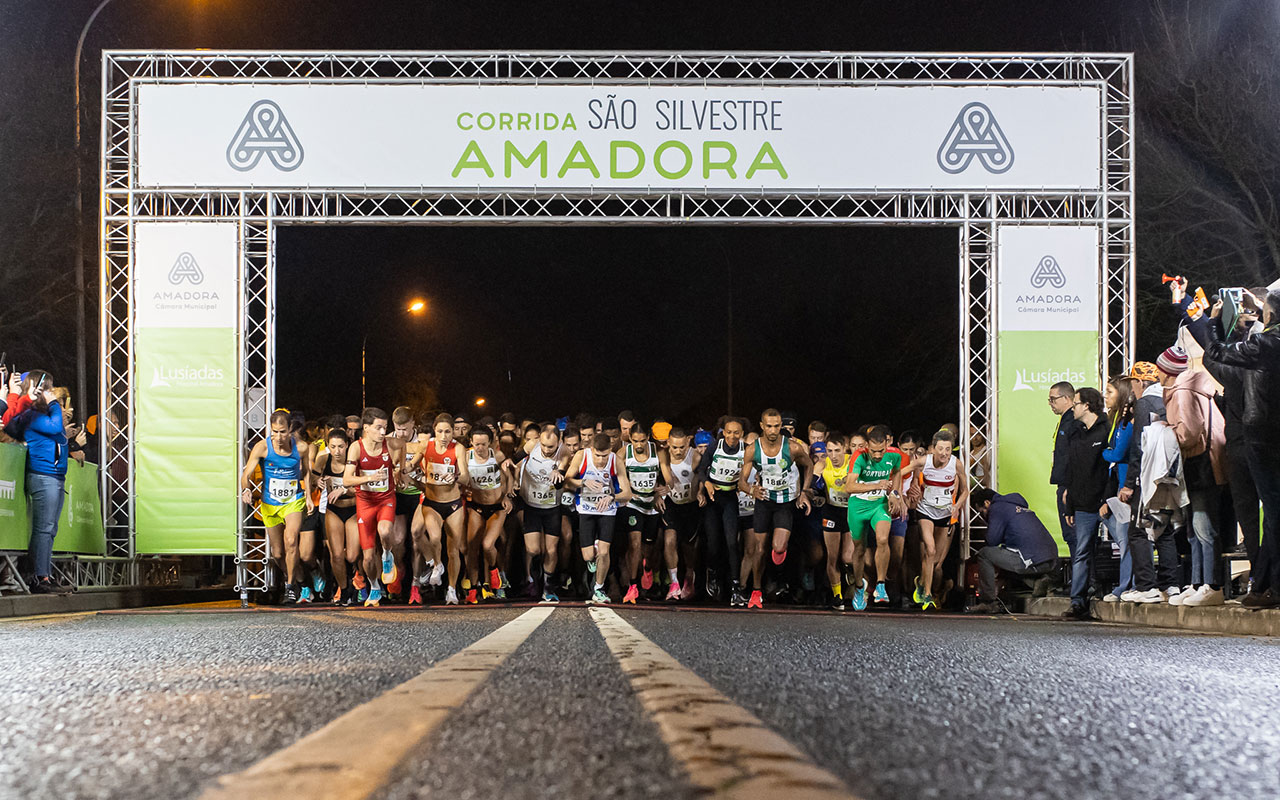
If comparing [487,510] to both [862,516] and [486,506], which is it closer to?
[486,506]

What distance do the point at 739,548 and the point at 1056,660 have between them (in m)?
8.92

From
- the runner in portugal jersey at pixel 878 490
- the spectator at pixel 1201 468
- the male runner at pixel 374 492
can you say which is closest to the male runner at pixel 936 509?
the runner in portugal jersey at pixel 878 490

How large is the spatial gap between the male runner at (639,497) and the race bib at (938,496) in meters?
2.75

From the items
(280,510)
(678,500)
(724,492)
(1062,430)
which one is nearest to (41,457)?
(280,510)

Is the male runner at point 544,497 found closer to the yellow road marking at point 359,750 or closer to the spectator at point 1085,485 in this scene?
the spectator at point 1085,485

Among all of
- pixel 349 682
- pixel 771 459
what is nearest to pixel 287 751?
pixel 349 682

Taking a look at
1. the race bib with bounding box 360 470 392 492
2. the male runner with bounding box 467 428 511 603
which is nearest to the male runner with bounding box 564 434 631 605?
the male runner with bounding box 467 428 511 603

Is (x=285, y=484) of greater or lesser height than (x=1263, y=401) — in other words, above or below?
below

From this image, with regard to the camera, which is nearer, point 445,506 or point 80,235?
point 445,506

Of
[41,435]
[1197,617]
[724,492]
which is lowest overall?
[1197,617]

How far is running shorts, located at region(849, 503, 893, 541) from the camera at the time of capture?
1401cm

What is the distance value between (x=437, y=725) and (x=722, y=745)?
2.34ft

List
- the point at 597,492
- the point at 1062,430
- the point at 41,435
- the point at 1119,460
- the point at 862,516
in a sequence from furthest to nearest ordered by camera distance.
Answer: the point at 862,516
the point at 597,492
the point at 1062,430
the point at 41,435
the point at 1119,460

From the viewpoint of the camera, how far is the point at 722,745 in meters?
2.82
